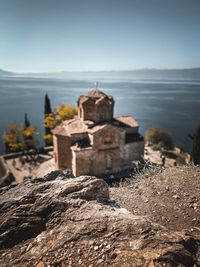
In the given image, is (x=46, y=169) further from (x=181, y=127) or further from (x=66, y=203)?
(x=181, y=127)

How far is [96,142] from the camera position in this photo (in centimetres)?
2162

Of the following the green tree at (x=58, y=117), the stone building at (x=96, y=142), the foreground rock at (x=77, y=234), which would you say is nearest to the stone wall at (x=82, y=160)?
the stone building at (x=96, y=142)

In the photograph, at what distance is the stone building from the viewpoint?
21.7m

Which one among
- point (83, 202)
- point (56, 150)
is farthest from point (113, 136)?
point (83, 202)

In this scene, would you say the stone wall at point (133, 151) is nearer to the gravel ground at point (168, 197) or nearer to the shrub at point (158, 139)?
the shrub at point (158, 139)

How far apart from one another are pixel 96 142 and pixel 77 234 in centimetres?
1710

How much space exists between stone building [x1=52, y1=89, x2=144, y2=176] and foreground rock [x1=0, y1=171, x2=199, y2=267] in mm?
15274

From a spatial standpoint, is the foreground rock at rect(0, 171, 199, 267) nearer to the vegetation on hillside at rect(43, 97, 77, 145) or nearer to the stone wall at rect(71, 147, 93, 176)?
the stone wall at rect(71, 147, 93, 176)

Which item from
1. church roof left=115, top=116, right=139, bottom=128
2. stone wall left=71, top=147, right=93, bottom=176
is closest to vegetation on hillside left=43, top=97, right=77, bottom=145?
church roof left=115, top=116, right=139, bottom=128

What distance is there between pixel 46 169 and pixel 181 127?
42.5m

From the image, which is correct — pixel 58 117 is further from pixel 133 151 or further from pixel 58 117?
pixel 133 151

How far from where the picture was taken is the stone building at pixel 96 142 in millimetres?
21688

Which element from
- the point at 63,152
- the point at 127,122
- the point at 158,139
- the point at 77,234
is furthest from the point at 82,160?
the point at 77,234

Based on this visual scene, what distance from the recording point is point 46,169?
25.0 metres
